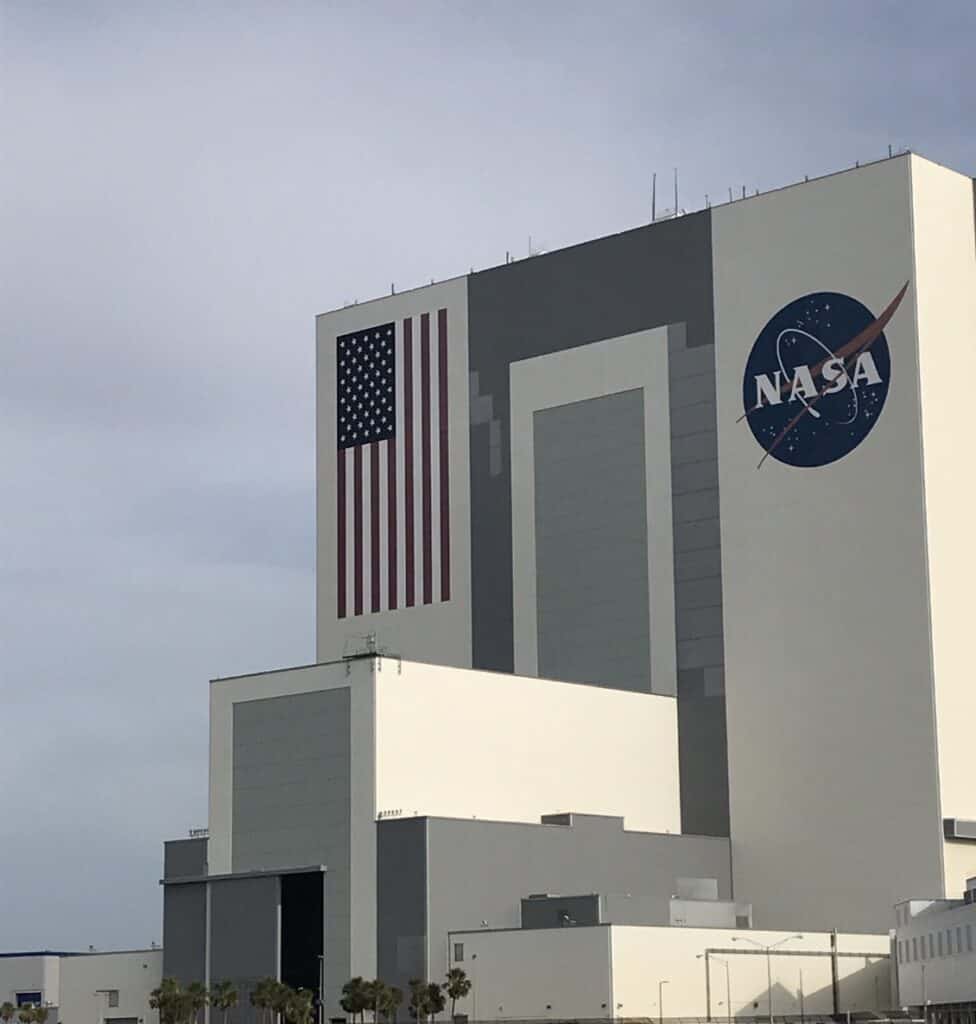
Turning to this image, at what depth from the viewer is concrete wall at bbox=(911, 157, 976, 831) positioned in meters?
73.4

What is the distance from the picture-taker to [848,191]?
77.6 m

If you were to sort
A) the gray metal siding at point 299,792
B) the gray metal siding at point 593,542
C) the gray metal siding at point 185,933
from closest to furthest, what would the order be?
1. the gray metal siding at point 299,792
2. the gray metal siding at point 185,933
3. the gray metal siding at point 593,542

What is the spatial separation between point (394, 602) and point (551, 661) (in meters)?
8.50

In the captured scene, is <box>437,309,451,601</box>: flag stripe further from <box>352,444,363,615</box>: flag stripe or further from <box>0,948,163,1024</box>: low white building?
<box>0,948,163,1024</box>: low white building

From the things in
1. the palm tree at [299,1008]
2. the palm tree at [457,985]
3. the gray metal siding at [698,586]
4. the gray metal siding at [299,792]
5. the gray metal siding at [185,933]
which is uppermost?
the gray metal siding at [698,586]

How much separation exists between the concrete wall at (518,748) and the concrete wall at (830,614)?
303cm

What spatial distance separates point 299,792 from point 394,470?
67.0 ft

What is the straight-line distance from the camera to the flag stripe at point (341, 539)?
90.9 metres

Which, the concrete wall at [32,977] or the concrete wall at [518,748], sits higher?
the concrete wall at [518,748]

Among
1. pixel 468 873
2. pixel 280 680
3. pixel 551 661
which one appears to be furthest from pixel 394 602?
pixel 468 873

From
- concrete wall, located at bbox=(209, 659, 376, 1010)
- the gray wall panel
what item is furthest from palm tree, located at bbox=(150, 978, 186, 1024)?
the gray wall panel

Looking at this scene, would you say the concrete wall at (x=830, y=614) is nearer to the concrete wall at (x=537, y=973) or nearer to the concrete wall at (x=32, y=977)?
the concrete wall at (x=537, y=973)

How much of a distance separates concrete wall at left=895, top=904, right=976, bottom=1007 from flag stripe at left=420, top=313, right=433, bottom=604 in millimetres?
26387

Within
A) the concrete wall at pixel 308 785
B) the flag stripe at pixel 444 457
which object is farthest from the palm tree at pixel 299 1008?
the flag stripe at pixel 444 457
